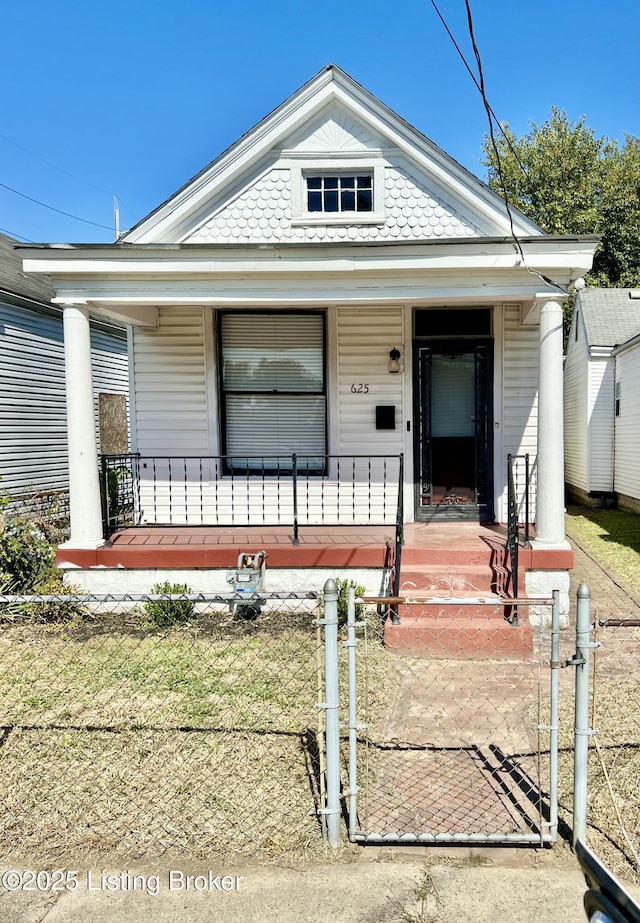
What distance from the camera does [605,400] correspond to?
13.8 meters

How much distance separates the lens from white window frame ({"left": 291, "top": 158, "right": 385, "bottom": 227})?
718 cm

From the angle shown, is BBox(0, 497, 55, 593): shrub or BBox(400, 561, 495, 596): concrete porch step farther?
BBox(0, 497, 55, 593): shrub

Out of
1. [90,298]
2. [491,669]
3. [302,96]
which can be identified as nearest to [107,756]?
[491,669]

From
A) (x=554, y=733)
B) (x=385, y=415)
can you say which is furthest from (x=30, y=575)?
(x=554, y=733)

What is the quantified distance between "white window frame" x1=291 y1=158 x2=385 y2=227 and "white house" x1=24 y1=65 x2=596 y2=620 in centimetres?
2

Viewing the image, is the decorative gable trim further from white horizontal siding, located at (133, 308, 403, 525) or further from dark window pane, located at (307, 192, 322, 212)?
white horizontal siding, located at (133, 308, 403, 525)

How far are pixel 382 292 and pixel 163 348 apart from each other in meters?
3.10

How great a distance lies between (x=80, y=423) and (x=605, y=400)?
11971mm

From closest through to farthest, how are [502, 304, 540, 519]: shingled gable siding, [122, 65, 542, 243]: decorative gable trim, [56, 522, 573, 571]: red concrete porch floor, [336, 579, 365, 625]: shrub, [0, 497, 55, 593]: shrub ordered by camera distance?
[336, 579, 365, 625]: shrub → [56, 522, 573, 571]: red concrete porch floor → [0, 497, 55, 593]: shrub → [122, 65, 542, 243]: decorative gable trim → [502, 304, 540, 519]: shingled gable siding

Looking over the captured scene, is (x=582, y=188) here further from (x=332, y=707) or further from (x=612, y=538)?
(x=332, y=707)

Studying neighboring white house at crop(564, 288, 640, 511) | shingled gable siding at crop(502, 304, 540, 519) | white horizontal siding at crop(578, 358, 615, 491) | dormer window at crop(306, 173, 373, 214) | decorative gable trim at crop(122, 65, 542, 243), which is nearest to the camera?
decorative gable trim at crop(122, 65, 542, 243)

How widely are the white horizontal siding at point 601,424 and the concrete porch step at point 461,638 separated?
9553 millimetres

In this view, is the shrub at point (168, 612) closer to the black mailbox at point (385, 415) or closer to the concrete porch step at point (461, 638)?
the concrete porch step at point (461, 638)

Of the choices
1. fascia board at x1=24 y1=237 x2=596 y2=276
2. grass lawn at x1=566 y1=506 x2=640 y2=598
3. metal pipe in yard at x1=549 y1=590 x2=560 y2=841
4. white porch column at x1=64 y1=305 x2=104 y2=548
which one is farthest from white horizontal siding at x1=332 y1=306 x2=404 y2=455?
metal pipe in yard at x1=549 y1=590 x2=560 y2=841
